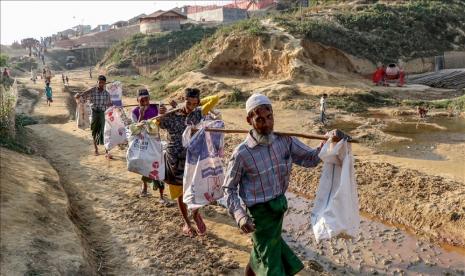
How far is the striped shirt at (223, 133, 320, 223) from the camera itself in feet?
9.29

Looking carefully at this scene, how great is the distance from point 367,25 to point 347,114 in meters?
10.5

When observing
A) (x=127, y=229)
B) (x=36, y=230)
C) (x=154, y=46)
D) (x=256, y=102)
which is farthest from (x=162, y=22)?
(x=256, y=102)

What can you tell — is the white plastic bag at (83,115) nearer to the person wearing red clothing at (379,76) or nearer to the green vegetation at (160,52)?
the person wearing red clothing at (379,76)

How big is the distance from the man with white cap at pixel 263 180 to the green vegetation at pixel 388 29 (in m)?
17.4

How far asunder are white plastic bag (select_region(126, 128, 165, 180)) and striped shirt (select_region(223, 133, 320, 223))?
2009 millimetres

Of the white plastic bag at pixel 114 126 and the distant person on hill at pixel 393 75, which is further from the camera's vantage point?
the distant person on hill at pixel 393 75

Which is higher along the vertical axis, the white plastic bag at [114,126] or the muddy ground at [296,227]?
the white plastic bag at [114,126]

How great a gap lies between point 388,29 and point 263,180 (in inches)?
854

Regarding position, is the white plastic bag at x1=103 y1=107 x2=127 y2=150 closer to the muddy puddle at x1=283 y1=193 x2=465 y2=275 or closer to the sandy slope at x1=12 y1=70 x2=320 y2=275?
the sandy slope at x1=12 y1=70 x2=320 y2=275

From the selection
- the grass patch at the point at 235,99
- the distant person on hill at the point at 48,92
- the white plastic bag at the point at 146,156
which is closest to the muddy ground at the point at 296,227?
the white plastic bag at the point at 146,156

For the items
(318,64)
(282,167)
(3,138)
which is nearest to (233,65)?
Result: (318,64)

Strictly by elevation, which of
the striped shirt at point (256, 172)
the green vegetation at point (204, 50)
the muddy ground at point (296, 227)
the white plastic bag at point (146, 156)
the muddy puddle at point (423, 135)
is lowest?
the muddy ground at point (296, 227)

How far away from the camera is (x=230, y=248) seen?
15.2ft

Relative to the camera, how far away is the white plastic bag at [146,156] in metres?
4.79
